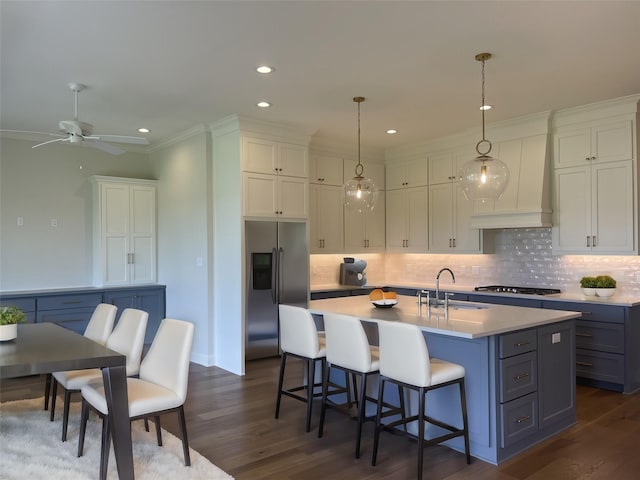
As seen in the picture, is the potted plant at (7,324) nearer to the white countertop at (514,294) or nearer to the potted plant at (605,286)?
the white countertop at (514,294)

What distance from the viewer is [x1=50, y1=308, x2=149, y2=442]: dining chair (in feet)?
11.0

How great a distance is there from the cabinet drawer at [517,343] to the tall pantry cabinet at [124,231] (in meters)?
4.86

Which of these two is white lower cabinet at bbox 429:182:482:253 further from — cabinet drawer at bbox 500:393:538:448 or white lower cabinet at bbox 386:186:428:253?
cabinet drawer at bbox 500:393:538:448

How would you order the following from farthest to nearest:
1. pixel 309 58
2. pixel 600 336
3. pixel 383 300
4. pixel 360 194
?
1. pixel 600 336
2. pixel 360 194
3. pixel 383 300
4. pixel 309 58

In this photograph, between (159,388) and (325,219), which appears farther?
(325,219)

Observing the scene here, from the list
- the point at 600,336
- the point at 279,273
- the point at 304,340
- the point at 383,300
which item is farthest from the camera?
the point at 279,273

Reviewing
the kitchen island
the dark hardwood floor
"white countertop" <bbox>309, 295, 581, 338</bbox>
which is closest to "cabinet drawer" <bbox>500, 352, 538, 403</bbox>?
the kitchen island

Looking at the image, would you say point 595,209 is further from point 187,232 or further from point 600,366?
point 187,232

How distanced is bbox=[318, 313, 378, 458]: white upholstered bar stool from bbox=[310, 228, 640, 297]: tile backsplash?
3154 millimetres

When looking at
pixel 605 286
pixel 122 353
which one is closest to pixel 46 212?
pixel 122 353

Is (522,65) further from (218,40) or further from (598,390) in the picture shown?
(598,390)

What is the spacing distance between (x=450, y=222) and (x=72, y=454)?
484 centimetres

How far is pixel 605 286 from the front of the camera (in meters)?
4.81

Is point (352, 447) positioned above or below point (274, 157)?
below
